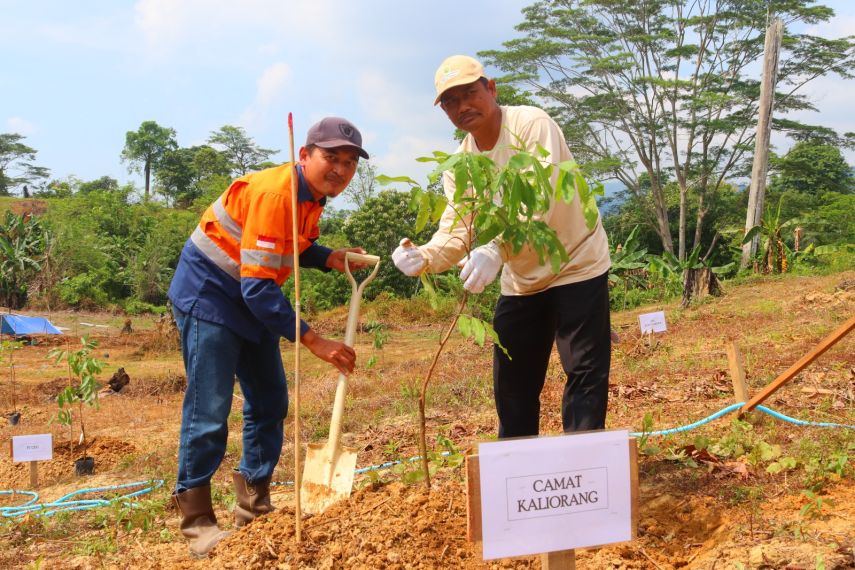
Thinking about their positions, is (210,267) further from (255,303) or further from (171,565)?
(171,565)

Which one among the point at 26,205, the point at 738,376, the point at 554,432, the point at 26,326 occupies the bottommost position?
the point at 26,326

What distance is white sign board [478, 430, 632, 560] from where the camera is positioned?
1560 mm

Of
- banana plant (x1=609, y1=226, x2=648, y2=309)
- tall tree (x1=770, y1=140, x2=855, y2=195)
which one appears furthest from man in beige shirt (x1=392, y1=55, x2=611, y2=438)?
tall tree (x1=770, y1=140, x2=855, y2=195)

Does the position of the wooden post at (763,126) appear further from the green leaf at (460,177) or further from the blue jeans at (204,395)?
the green leaf at (460,177)

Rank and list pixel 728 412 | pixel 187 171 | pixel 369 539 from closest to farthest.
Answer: pixel 369 539 < pixel 728 412 < pixel 187 171

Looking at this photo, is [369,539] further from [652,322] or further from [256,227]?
[652,322]

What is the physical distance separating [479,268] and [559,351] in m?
0.55

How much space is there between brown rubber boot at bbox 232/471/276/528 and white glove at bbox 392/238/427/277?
3.79ft

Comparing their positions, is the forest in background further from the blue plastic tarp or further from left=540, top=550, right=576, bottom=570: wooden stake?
left=540, top=550, right=576, bottom=570: wooden stake

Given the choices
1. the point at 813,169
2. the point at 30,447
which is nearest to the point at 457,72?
the point at 30,447

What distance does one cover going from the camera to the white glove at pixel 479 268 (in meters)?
2.27

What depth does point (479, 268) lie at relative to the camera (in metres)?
2.28

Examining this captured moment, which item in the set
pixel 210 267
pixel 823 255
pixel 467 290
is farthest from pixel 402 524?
pixel 823 255

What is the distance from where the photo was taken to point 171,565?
98.8 inches
